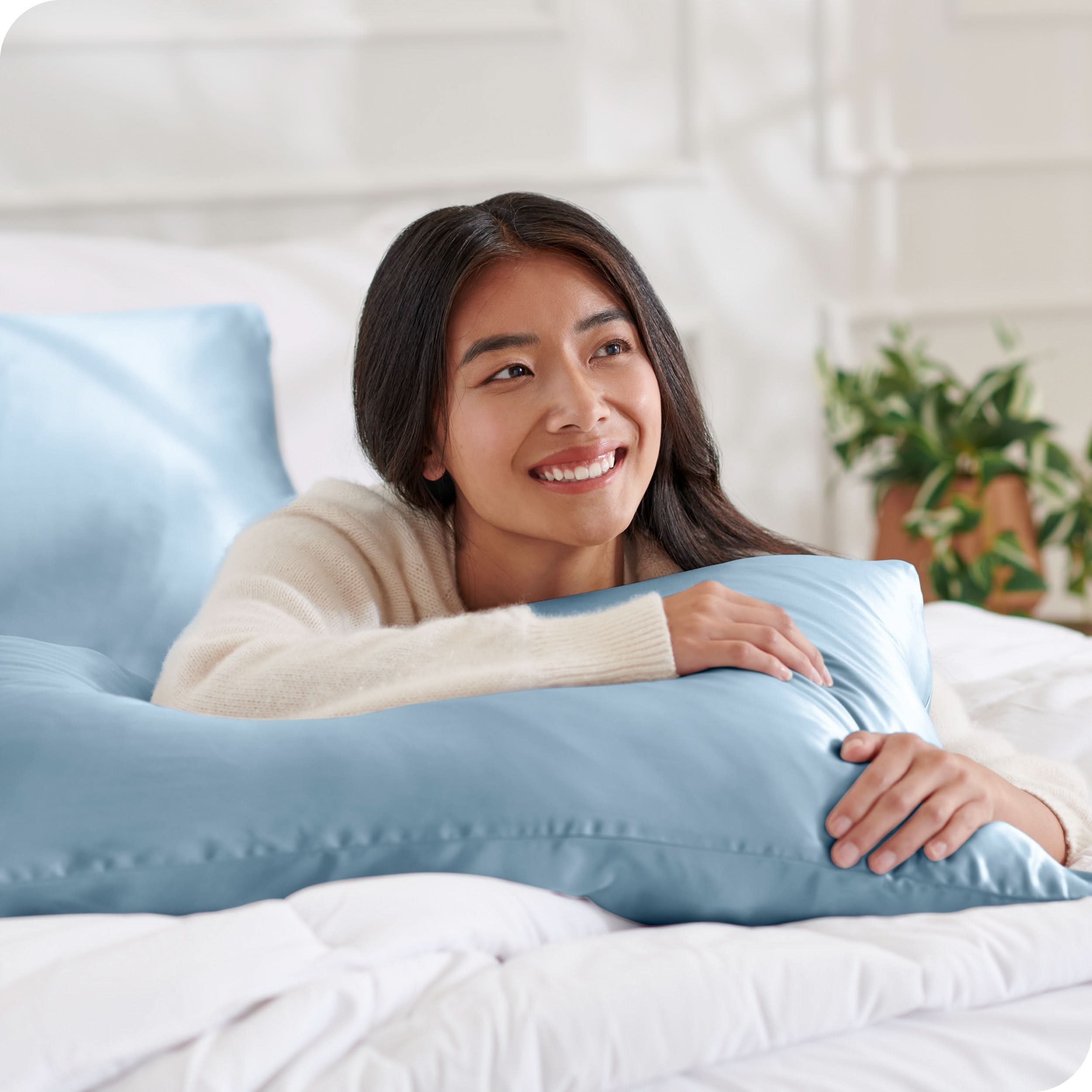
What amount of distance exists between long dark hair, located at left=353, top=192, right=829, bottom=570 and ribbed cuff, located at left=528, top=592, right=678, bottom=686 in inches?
12.2

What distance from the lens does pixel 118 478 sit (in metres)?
1.33

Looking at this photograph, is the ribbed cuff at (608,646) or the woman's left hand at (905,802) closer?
the woman's left hand at (905,802)

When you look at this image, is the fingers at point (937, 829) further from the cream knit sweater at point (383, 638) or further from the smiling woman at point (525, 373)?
the smiling woman at point (525, 373)

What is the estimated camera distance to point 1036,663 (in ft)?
4.66

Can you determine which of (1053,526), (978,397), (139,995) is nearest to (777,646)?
(139,995)

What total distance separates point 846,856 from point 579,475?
449mm

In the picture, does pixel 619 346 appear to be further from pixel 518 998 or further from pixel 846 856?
pixel 518 998

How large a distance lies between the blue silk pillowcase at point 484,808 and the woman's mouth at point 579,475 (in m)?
0.30

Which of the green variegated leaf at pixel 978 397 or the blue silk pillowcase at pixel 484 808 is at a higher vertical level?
the green variegated leaf at pixel 978 397

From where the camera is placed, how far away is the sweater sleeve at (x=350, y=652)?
86 cm

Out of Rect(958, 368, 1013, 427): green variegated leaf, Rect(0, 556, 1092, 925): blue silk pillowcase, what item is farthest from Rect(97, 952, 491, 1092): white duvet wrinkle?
Rect(958, 368, 1013, 427): green variegated leaf

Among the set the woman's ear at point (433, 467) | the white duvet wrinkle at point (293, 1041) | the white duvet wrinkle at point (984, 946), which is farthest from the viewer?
the woman's ear at point (433, 467)

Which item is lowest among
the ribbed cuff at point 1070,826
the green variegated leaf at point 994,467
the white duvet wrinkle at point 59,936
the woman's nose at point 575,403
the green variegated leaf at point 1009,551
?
the green variegated leaf at point 1009,551

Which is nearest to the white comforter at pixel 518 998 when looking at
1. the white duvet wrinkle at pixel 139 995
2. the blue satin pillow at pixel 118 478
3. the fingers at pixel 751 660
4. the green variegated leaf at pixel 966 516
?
the white duvet wrinkle at pixel 139 995
